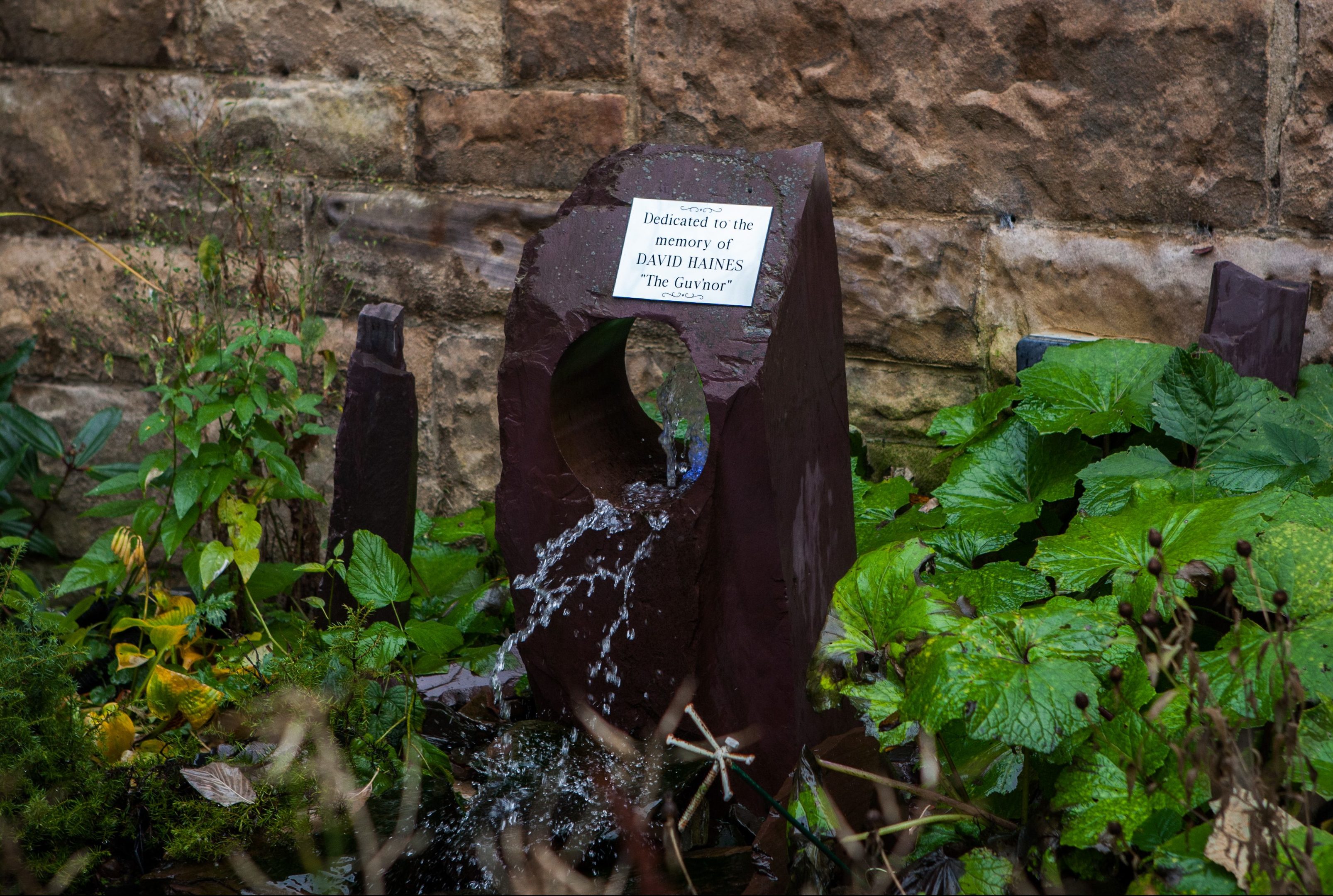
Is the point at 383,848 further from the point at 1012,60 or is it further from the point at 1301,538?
the point at 1012,60

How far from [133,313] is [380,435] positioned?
793mm

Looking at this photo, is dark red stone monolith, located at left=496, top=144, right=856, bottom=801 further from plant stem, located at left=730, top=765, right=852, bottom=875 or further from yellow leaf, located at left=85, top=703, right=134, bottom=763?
yellow leaf, located at left=85, top=703, right=134, bottom=763

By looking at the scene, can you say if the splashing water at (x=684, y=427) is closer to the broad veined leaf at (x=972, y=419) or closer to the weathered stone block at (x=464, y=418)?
the broad veined leaf at (x=972, y=419)

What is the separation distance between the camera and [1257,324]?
232 centimetres

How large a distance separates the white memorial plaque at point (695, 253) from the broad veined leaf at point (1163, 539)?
2.11 ft

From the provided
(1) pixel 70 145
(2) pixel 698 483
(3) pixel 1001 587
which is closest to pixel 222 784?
(2) pixel 698 483

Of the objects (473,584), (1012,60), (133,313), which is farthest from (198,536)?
(1012,60)

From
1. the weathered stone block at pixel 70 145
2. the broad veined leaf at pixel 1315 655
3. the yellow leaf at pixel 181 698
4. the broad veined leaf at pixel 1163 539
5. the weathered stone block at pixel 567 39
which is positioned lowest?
the yellow leaf at pixel 181 698

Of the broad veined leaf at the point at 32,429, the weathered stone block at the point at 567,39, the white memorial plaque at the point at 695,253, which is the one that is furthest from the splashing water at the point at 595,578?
the broad veined leaf at the point at 32,429

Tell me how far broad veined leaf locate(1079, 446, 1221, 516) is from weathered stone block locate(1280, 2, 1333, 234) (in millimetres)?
739

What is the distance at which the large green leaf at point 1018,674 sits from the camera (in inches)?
50.0

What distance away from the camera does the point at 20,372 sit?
138 inches

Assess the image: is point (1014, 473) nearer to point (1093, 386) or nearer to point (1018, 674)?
point (1093, 386)

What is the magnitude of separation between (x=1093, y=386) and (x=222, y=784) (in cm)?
185
